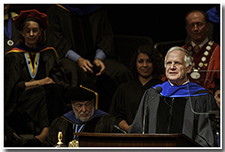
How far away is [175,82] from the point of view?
5.05 metres

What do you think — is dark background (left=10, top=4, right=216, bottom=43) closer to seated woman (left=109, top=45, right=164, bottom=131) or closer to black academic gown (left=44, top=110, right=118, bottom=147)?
seated woman (left=109, top=45, right=164, bottom=131)

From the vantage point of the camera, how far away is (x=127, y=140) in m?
3.78

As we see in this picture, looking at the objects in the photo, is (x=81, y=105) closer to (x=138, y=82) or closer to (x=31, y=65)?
(x=138, y=82)

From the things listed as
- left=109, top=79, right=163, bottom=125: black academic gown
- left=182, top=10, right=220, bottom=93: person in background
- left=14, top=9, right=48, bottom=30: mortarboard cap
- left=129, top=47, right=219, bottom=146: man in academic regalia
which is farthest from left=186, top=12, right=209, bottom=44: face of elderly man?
left=14, top=9, right=48, bottom=30: mortarboard cap

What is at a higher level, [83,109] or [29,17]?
[29,17]

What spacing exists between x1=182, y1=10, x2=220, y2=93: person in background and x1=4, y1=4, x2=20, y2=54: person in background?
271 cm

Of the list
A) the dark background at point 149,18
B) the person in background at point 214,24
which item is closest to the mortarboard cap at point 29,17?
the dark background at point 149,18

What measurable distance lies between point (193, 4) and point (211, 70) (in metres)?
1.18

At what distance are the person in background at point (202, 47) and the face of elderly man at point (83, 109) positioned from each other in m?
1.62

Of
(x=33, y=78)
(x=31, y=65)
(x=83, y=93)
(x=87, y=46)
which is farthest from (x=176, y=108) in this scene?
(x=31, y=65)

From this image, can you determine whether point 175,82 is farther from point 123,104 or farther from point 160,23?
point 160,23

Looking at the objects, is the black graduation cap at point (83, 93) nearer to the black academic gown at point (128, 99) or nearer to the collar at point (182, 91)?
the black academic gown at point (128, 99)

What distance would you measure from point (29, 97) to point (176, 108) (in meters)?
2.49

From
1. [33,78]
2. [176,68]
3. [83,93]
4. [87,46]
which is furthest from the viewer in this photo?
[87,46]
